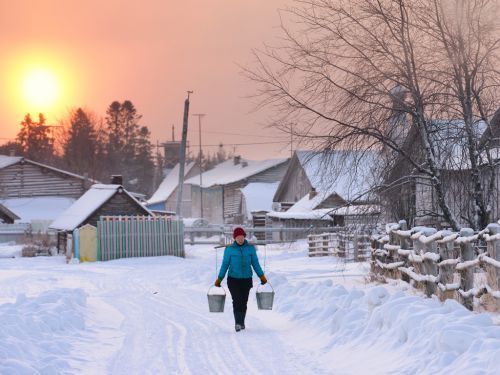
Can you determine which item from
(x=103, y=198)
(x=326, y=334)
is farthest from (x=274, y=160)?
(x=326, y=334)

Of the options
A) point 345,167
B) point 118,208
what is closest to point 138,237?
point 118,208

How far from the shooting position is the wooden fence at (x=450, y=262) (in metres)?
11.3

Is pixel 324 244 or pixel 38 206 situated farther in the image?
pixel 38 206

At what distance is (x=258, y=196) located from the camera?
7144 cm

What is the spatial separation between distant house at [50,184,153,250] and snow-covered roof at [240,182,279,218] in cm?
3005

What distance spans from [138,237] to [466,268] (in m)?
24.3

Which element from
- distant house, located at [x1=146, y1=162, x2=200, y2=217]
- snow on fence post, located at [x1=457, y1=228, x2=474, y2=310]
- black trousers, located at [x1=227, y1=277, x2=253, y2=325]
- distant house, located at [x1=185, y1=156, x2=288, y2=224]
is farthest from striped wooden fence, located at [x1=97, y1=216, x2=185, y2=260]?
distant house, located at [x1=146, y1=162, x2=200, y2=217]

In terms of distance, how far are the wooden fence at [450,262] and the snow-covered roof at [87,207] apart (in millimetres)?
22102

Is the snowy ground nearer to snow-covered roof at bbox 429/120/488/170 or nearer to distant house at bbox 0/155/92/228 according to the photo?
snow-covered roof at bbox 429/120/488/170

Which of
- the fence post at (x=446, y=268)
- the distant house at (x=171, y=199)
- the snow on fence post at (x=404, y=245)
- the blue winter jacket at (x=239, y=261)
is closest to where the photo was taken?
the fence post at (x=446, y=268)

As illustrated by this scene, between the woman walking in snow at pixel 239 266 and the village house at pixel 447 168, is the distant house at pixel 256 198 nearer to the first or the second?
the village house at pixel 447 168

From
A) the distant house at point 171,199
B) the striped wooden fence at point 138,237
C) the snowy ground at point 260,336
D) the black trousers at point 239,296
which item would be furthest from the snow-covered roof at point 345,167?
the distant house at point 171,199

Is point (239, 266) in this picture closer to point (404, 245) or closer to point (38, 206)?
point (404, 245)

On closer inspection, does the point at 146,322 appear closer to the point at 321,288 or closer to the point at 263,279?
the point at 263,279
